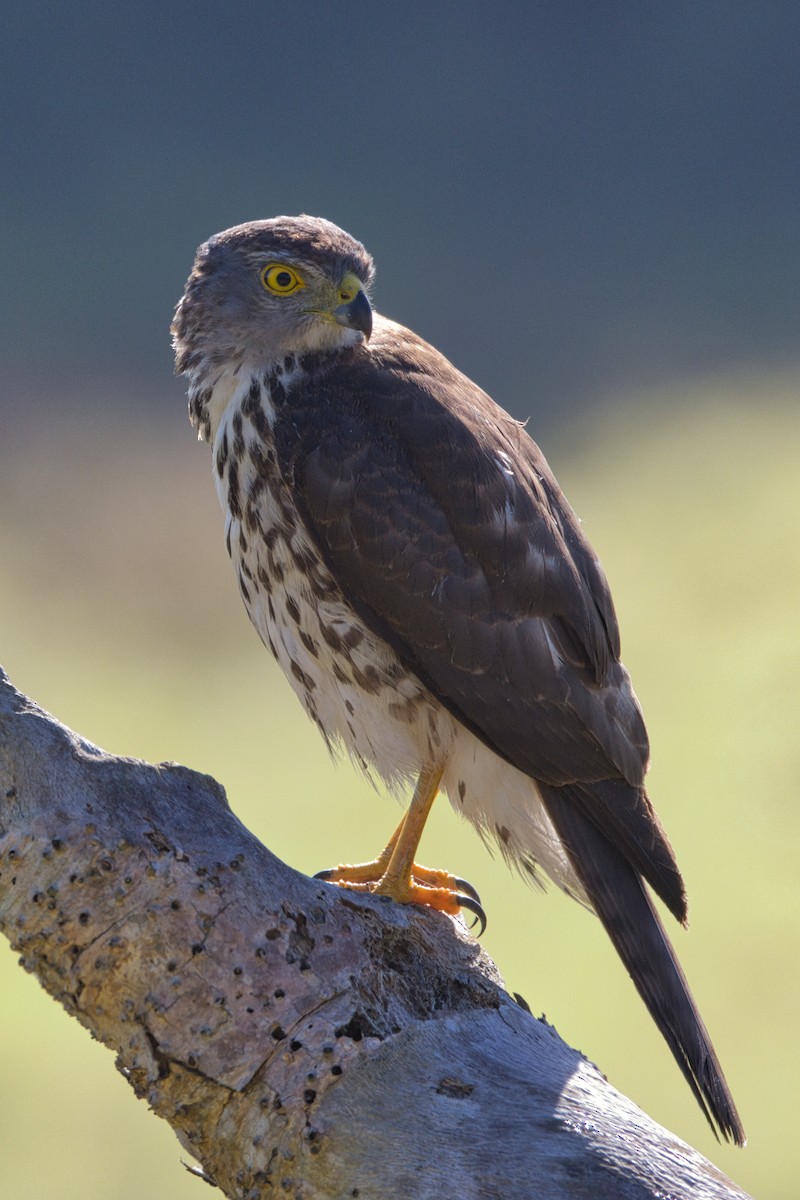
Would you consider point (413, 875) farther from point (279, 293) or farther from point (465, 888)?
point (279, 293)

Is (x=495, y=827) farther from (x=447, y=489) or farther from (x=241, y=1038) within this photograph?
(x=241, y=1038)

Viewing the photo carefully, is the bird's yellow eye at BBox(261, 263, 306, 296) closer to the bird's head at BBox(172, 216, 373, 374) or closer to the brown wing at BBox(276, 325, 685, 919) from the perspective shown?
the bird's head at BBox(172, 216, 373, 374)

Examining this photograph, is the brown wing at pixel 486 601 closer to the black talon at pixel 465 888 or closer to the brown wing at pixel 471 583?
the brown wing at pixel 471 583

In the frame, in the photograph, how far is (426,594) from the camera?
7.75ft

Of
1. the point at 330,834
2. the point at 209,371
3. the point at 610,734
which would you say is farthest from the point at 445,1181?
the point at 330,834

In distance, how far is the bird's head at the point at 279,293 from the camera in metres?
2.54

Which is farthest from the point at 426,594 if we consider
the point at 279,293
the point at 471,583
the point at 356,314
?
the point at 279,293

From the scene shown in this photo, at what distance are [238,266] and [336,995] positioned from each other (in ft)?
4.73

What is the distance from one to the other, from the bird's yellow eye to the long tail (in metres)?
1.05

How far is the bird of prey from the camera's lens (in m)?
2.36

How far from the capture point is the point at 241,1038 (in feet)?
5.94

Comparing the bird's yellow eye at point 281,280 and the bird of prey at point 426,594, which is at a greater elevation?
the bird's yellow eye at point 281,280

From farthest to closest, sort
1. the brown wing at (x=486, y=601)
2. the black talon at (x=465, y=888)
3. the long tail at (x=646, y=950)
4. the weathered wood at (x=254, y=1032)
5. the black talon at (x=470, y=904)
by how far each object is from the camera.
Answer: the black talon at (x=465, y=888) → the black talon at (x=470, y=904) → the brown wing at (x=486, y=601) → the long tail at (x=646, y=950) → the weathered wood at (x=254, y=1032)

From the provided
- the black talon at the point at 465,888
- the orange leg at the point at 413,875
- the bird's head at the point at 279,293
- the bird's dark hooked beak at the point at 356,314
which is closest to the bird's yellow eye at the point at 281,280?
the bird's head at the point at 279,293
